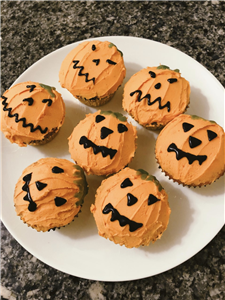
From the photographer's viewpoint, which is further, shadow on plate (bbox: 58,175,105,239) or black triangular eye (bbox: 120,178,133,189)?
shadow on plate (bbox: 58,175,105,239)

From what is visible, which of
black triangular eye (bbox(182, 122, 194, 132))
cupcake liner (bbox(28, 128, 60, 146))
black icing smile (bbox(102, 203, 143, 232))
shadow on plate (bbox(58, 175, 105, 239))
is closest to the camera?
black icing smile (bbox(102, 203, 143, 232))

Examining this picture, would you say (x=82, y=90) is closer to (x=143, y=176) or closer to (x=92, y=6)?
(x=143, y=176)

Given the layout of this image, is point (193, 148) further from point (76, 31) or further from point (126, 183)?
point (76, 31)

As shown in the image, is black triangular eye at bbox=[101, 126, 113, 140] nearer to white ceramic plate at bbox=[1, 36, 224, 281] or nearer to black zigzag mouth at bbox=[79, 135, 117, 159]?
black zigzag mouth at bbox=[79, 135, 117, 159]

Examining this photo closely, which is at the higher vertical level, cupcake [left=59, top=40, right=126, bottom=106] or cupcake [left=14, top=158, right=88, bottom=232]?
cupcake [left=59, top=40, right=126, bottom=106]

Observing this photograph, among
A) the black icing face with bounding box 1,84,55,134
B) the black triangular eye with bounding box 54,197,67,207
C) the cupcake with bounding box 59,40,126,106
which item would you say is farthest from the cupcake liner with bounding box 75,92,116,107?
the black triangular eye with bounding box 54,197,67,207

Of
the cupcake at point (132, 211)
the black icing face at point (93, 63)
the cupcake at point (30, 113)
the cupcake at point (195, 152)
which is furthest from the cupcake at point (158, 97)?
the cupcake at point (30, 113)
